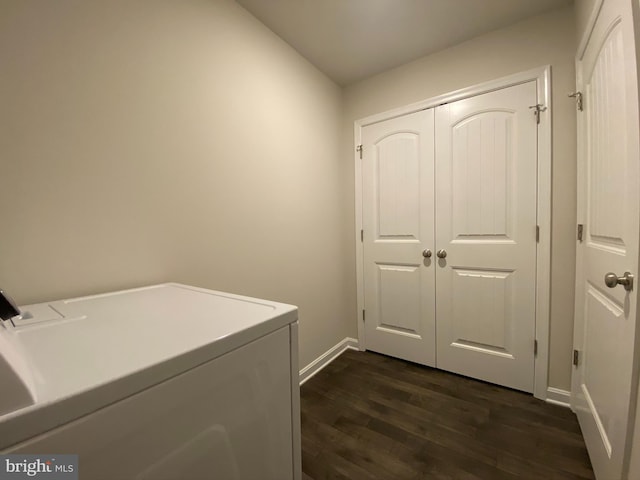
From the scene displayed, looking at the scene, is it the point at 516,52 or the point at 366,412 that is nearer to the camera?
the point at 366,412

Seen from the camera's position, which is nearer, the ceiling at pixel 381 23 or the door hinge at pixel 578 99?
the door hinge at pixel 578 99

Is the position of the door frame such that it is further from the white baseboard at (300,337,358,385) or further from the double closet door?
the white baseboard at (300,337,358,385)

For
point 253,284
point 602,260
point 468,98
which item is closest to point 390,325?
point 253,284

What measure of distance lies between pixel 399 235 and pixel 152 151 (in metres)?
1.74

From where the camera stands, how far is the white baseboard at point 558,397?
5.20ft

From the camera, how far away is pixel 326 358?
2.14m

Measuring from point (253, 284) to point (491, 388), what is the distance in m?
1.74

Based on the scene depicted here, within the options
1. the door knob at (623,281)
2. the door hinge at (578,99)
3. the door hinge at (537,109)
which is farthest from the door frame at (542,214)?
the door knob at (623,281)

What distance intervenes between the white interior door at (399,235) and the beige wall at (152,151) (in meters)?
0.59

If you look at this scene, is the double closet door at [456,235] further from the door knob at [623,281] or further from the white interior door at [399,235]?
the door knob at [623,281]

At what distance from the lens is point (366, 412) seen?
5.14 feet

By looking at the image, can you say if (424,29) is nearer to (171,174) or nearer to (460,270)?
(460,270)

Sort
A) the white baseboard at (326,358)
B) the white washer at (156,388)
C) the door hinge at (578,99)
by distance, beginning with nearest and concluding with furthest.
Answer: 1. the white washer at (156,388)
2. the door hinge at (578,99)
3. the white baseboard at (326,358)

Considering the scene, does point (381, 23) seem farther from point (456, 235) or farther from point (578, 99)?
point (456, 235)
